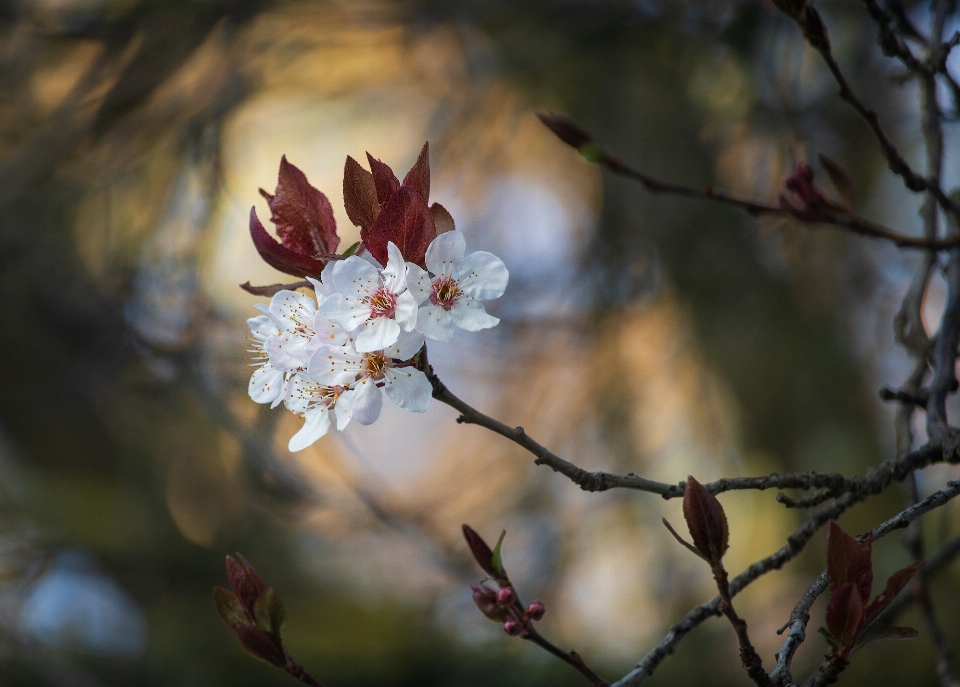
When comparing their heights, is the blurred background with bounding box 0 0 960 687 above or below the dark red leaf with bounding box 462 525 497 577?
above

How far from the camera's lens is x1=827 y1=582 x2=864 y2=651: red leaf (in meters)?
0.64

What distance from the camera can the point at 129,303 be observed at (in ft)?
7.41

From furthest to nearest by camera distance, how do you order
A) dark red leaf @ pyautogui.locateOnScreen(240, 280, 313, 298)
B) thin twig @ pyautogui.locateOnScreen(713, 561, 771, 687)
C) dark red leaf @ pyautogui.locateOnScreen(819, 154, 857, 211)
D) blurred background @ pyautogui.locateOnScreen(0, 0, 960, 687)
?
blurred background @ pyautogui.locateOnScreen(0, 0, 960, 687)
dark red leaf @ pyautogui.locateOnScreen(819, 154, 857, 211)
dark red leaf @ pyautogui.locateOnScreen(240, 280, 313, 298)
thin twig @ pyautogui.locateOnScreen(713, 561, 771, 687)

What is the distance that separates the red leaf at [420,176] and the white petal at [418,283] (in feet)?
0.28

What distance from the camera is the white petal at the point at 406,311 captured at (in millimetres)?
673

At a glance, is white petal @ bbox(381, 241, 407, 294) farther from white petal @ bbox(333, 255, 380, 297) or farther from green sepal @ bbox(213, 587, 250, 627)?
green sepal @ bbox(213, 587, 250, 627)

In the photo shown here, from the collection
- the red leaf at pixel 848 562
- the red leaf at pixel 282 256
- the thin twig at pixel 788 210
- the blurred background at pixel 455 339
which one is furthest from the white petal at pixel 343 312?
the blurred background at pixel 455 339

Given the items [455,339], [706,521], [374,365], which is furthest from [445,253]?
[455,339]

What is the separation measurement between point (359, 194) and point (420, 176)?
0.22 ft

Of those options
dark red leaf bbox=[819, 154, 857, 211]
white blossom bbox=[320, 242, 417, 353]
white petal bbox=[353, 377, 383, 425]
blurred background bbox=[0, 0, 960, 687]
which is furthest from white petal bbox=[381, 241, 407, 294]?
blurred background bbox=[0, 0, 960, 687]

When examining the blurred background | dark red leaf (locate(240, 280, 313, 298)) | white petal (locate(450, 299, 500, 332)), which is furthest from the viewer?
the blurred background

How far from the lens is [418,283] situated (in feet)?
2.31

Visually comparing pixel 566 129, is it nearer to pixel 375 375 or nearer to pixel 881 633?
pixel 375 375

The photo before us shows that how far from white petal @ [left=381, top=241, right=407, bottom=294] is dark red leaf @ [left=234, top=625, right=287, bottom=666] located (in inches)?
14.8
